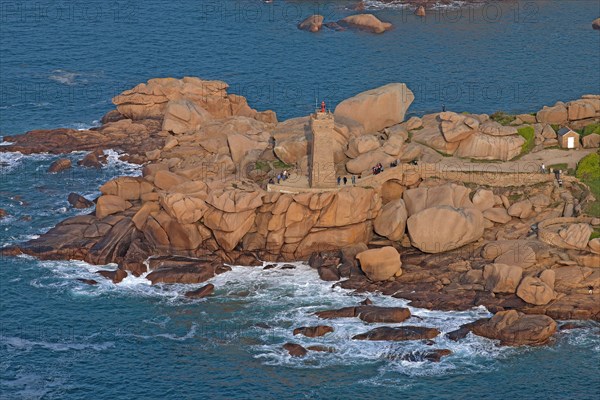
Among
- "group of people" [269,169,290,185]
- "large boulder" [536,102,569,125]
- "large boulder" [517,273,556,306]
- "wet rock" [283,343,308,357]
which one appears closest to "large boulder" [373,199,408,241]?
"group of people" [269,169,290,185]

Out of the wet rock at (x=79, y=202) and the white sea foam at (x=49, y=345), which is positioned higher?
the wet rock at (x=79, y=202)

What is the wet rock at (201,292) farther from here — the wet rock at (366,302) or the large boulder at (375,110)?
the large boulder at (375,110)

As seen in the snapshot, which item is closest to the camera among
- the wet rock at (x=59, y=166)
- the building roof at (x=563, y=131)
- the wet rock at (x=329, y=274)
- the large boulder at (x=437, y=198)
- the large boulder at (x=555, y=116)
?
the wet rock at (x=329, y=274)

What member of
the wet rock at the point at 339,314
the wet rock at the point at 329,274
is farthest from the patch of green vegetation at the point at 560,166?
the wet rock at the point at 339,314

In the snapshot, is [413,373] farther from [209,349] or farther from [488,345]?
[209,349]

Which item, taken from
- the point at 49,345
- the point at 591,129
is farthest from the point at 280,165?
the point at 49,345

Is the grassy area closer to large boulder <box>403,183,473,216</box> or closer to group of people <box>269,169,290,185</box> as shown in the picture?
large boulder <box>403,183,473,216</box>

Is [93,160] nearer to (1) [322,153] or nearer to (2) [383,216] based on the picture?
(1) [322,153]
